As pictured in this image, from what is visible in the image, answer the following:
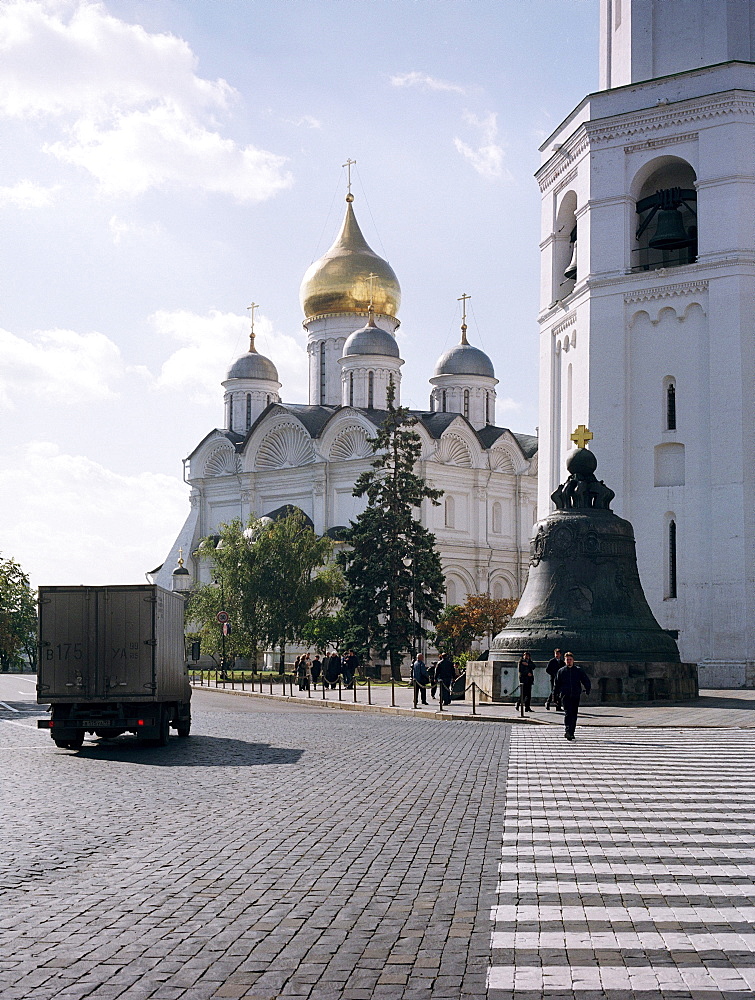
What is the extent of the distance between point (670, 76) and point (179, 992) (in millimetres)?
39908

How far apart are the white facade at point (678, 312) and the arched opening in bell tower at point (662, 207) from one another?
7 cm

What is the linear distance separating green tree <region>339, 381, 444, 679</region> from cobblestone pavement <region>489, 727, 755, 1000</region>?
38100 mm

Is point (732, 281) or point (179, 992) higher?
point (732, 281)

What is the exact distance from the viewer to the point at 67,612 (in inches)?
734

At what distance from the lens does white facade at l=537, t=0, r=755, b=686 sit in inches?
1545

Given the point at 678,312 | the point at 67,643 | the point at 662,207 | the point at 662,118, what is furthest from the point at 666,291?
the point at 67,643

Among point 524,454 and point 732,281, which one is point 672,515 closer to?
point 732,281

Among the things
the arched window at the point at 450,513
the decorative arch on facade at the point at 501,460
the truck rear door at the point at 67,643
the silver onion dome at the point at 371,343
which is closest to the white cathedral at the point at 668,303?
the truck rear door at the point at 67,643

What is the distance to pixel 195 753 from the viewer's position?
56.8 ft

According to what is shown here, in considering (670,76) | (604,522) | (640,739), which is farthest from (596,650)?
(670,76)

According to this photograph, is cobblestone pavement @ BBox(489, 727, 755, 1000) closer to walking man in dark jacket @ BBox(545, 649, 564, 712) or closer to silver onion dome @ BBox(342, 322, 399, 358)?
walking man in dark jacket @ BBox(545, 649, 564, 712)

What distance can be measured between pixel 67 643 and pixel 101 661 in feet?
1.80

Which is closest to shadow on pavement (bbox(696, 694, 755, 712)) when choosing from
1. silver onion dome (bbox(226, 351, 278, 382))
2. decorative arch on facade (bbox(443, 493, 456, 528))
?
decorative arch on facade (bbox(443, 493, 456, 528))

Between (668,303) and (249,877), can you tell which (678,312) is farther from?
(249,877)
